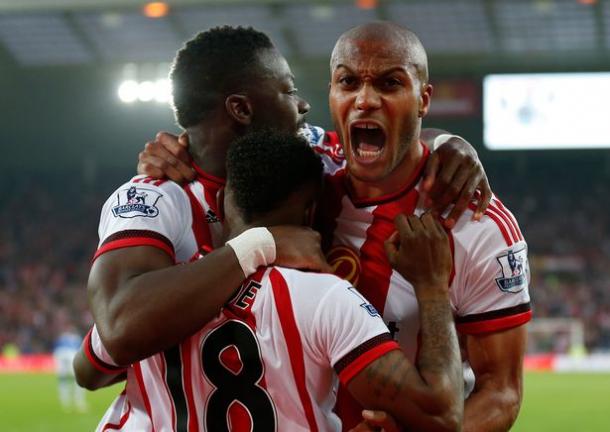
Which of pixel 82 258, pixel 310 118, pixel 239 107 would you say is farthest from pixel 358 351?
pixel 82 258

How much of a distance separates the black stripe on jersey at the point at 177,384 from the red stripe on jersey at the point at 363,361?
0.53 metres

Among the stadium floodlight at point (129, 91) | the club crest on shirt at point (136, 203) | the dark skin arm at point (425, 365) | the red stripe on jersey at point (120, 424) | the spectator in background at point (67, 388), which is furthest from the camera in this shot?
the stadium floodlight at point (129, 91)

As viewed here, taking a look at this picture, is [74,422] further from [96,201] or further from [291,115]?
[96,201]

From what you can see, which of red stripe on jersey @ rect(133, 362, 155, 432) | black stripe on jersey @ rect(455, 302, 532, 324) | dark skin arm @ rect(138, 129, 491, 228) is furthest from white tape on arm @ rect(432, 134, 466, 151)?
red stripe on jersey @ rect(133, 362, 155, 432)

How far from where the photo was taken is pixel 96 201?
3241 centimetres

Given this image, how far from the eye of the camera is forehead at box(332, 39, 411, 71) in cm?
316

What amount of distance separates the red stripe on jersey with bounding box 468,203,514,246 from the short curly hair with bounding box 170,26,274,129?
38.1 inches

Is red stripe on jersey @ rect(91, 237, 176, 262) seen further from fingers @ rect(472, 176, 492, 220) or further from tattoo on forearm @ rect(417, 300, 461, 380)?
fingers @ rect(472, 176, 492, 220)

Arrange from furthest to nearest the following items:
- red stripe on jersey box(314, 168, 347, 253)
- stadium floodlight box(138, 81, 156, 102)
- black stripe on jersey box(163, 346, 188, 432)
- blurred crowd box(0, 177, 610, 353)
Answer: blurred crowd box(0, 177, 610, 353) < stadium floodlight box(138, 81, 156, 102) < red stripe on jersey box(314, 168, 347, 253) < black stripe on jersey box(163, 346, 188, 432)

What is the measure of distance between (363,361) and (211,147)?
1105 mm

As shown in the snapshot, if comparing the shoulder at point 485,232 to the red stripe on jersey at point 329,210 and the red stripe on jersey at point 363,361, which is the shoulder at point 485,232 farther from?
the red stripe on jersey at point 363,361

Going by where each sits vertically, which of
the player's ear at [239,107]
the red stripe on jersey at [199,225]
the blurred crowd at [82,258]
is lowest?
the red stripe on jersey at [199,225]

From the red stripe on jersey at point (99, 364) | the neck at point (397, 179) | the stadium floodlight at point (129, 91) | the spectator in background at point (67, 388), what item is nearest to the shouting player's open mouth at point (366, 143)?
the neck at point (397, 179)

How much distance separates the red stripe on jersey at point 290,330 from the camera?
9.26 feet
